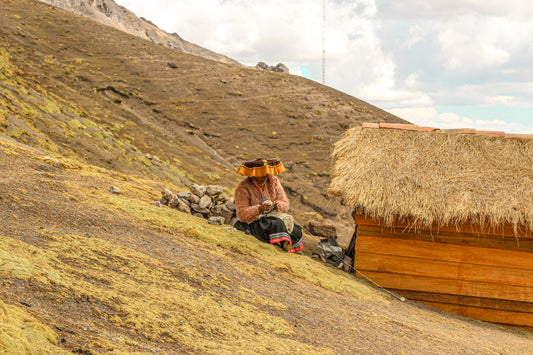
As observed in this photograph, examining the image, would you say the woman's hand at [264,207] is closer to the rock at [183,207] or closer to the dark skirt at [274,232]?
the dark skirt at [274,232]

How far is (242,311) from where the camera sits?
11.7 feet

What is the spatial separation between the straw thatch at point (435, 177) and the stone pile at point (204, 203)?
1.90m

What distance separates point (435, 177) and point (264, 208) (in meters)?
2.90

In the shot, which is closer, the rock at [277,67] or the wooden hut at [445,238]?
the wooden hut at [445,238]

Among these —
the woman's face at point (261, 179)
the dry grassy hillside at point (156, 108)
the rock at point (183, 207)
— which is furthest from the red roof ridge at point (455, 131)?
the dry grassy hillside at point (156, 108)

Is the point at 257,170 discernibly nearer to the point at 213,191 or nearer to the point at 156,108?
the point at 213,191

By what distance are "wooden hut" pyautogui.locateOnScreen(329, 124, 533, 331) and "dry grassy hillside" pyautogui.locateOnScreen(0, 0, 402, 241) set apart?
5322 millimetres

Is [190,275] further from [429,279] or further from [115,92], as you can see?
[115,92]

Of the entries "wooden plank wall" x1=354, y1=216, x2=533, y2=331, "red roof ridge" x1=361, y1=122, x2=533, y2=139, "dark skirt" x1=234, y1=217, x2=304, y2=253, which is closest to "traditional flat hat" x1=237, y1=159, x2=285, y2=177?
"dark skirt" x1=234, y1=217, x2=304, y2=253

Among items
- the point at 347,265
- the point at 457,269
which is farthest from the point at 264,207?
the point at 457,269

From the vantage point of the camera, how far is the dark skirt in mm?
6375

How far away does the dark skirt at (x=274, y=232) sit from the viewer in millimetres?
6375

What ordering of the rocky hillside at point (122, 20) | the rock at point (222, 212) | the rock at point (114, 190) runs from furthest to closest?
the rocky hillside at point (122, 20), the rock at point (222, 212), the rock at point (114, 190)

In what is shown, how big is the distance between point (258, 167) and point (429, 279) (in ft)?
10.8
